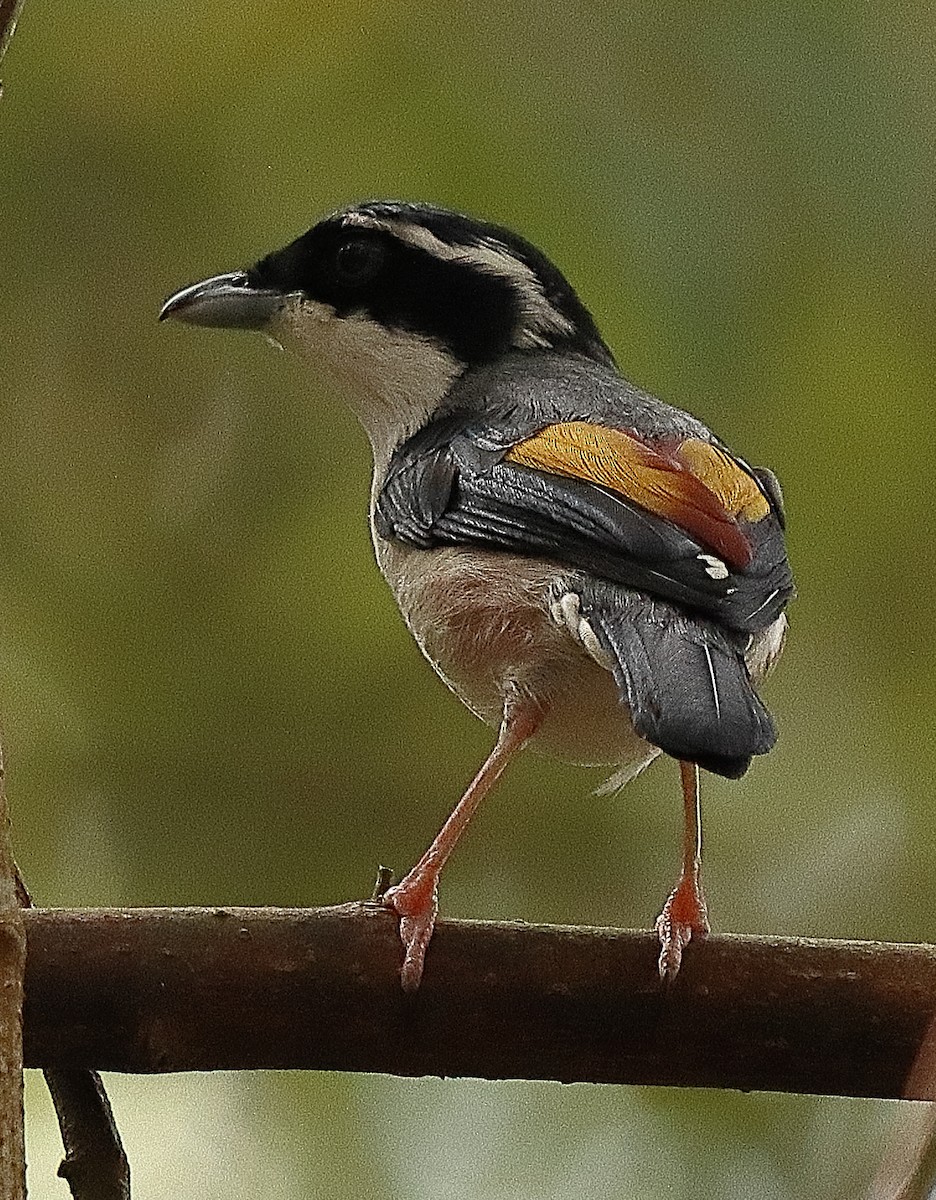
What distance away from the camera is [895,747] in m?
3.08

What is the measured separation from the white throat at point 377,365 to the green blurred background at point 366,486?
0.64 feet

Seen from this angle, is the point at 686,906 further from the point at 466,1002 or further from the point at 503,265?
the point at 503,265

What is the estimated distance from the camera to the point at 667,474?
2395 millimetres

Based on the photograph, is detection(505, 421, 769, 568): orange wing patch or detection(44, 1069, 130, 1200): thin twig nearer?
detection(44, 1069, 130, 1200): thin twig

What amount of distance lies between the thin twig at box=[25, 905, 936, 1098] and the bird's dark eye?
118cm

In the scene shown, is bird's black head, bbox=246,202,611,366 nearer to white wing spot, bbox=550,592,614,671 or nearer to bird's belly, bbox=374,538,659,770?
bird's belly, bbox=374,538,659,770

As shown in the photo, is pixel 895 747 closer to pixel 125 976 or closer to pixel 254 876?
pixel 254 876

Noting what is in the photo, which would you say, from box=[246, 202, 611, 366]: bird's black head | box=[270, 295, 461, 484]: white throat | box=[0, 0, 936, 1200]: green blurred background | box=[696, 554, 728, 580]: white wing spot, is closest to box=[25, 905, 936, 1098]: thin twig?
box=[696, 554, 728, 580]: white wing spot

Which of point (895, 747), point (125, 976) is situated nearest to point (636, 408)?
point (895, 747)

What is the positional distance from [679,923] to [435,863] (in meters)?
0.33

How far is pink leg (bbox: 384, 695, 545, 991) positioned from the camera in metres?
2.06

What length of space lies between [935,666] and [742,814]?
0.54 metres

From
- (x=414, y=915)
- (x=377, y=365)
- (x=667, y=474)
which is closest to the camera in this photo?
(x=414, y=915)

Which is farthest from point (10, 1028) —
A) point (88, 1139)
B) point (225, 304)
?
point (225, 304)
